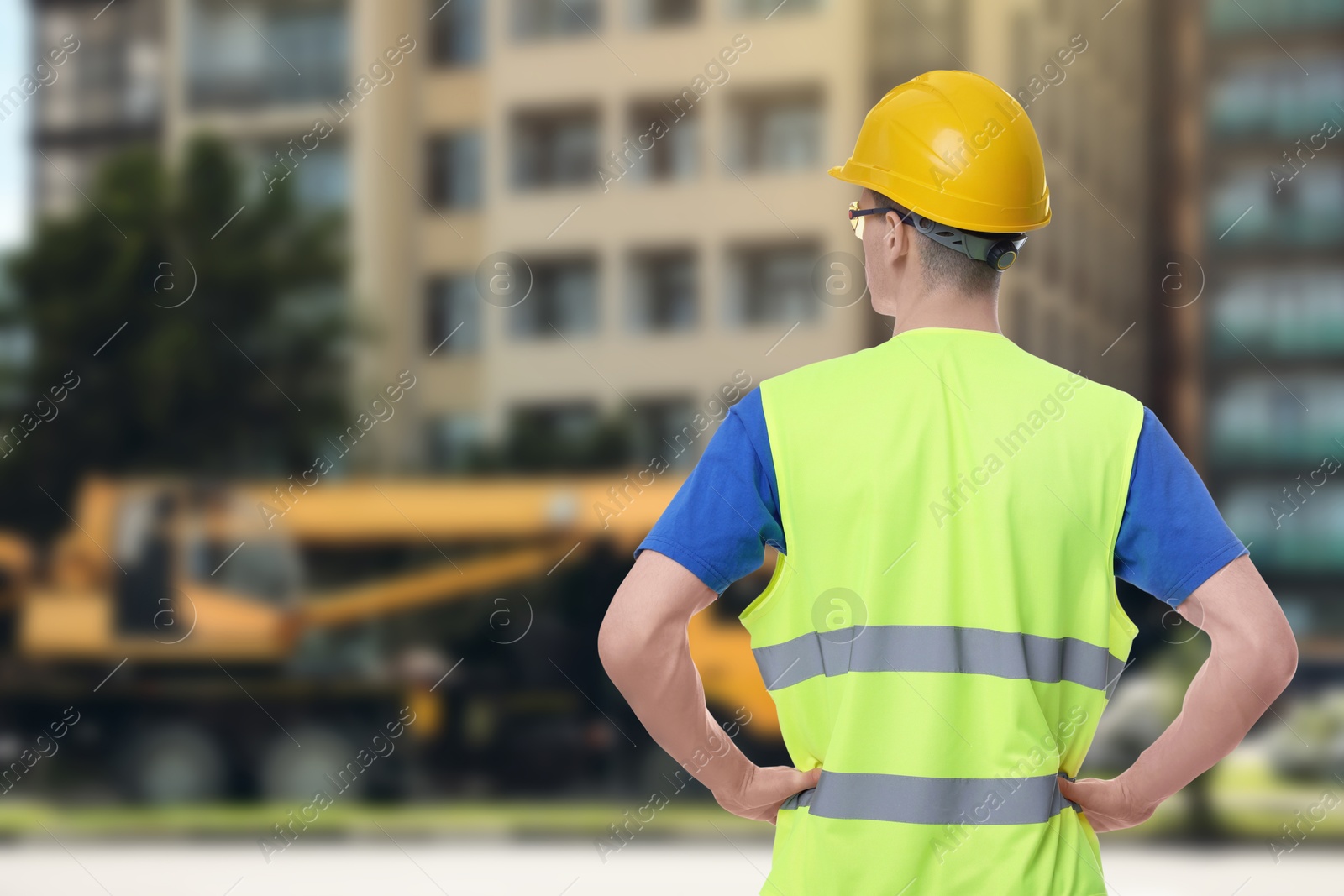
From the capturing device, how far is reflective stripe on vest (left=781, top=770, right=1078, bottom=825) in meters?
1.28

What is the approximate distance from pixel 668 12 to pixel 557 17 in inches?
43.9

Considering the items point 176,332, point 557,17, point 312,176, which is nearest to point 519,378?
point 312,176

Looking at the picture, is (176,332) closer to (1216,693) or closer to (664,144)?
(664,144)

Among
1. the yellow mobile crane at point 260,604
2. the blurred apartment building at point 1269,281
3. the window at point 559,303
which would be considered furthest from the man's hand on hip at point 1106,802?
the window at point 559,303

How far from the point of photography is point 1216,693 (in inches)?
53.1

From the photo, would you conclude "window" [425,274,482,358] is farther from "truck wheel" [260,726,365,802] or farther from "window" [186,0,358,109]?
"truck wheel" [260,726,365,802]

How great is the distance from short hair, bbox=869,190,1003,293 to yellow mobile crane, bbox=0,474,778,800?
7.79 metres

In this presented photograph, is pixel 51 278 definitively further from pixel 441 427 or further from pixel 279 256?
pixel 441 427

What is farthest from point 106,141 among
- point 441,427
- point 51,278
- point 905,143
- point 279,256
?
point 905,143

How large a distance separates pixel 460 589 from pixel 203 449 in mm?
1942

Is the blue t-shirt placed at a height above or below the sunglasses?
below

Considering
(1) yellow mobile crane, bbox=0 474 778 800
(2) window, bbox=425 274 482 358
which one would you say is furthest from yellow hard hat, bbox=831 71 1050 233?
(2) window, bbox=425 274 482 358

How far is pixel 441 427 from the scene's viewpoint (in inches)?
374

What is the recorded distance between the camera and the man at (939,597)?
128 cm
